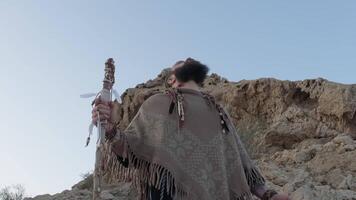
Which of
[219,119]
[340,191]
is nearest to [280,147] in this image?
[340,191]

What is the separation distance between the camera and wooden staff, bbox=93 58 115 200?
9.61 ft

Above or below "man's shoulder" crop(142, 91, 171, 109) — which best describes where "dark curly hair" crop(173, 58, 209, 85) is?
above

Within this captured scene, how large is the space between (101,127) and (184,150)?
0.52 metres

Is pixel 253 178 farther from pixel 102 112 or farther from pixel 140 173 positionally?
pixel 102 112

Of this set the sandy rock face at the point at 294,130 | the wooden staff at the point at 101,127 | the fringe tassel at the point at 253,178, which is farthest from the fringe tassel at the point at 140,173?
the sandy rock face at the point at 294,130

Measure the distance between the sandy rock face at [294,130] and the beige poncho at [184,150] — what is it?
3.49 meters

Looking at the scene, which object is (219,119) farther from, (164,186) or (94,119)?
(94,119)

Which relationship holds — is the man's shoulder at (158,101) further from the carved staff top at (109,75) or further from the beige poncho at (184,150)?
the carved staff top at (109,75)

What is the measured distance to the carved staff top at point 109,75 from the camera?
3256mm

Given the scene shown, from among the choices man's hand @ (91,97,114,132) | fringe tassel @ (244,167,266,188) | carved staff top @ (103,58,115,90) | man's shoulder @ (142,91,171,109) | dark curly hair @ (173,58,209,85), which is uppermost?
dark curly hair @ (173,58,209,85)

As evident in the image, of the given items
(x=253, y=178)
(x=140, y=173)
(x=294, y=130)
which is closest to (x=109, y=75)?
(x=140, y=173)

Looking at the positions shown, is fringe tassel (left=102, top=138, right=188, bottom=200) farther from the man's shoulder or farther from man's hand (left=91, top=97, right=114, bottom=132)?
the man's shoulder

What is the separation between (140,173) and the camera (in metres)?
3.32

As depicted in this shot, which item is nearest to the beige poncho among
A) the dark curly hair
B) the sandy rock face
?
the dark curly hair
